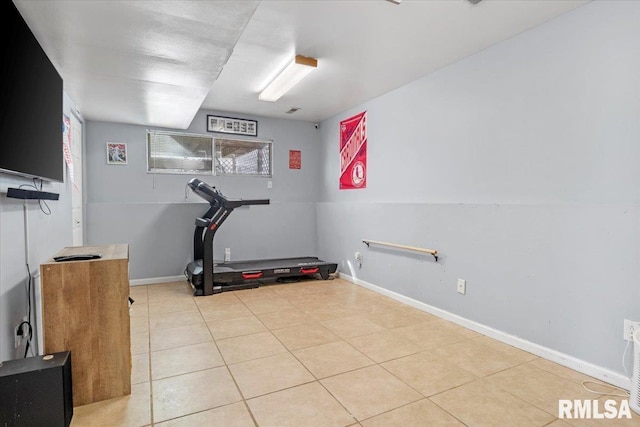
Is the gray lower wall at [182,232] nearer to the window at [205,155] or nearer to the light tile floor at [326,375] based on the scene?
the window at [205,155]

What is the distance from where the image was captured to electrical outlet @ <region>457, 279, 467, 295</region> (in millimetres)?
3119

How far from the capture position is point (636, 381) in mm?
1871

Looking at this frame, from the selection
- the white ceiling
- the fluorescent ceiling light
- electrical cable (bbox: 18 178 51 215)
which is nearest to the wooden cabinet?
electrical cable (bbox: 18 178 51 215)

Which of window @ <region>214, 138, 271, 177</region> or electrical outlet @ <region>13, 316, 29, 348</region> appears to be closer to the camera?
electrical outlet @ <region>13, 316, 29, 348</region>

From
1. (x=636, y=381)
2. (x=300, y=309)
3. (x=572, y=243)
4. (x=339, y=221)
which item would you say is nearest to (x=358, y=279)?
(x=339, y=221)

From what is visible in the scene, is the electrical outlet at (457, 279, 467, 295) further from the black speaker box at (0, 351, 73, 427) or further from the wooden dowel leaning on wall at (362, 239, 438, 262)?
the black speaker box at (0, 351, 73, 427)

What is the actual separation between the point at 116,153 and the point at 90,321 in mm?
3325

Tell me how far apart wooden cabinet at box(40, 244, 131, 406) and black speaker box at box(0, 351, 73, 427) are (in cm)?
21

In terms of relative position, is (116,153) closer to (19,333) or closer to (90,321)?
(19,333)

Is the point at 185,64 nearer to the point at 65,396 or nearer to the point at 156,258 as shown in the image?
the point at 65,396

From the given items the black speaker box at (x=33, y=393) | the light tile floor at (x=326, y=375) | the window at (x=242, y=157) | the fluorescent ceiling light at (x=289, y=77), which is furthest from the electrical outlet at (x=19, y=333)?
the window at (x=242, y=157)

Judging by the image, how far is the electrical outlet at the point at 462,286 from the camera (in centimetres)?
312

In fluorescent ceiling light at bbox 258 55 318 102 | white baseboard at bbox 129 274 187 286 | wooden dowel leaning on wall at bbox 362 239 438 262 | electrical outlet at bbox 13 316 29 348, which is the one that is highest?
fluorescent ceiling light at bbox 258 55 318 102

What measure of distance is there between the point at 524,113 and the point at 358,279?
9.43 ft
